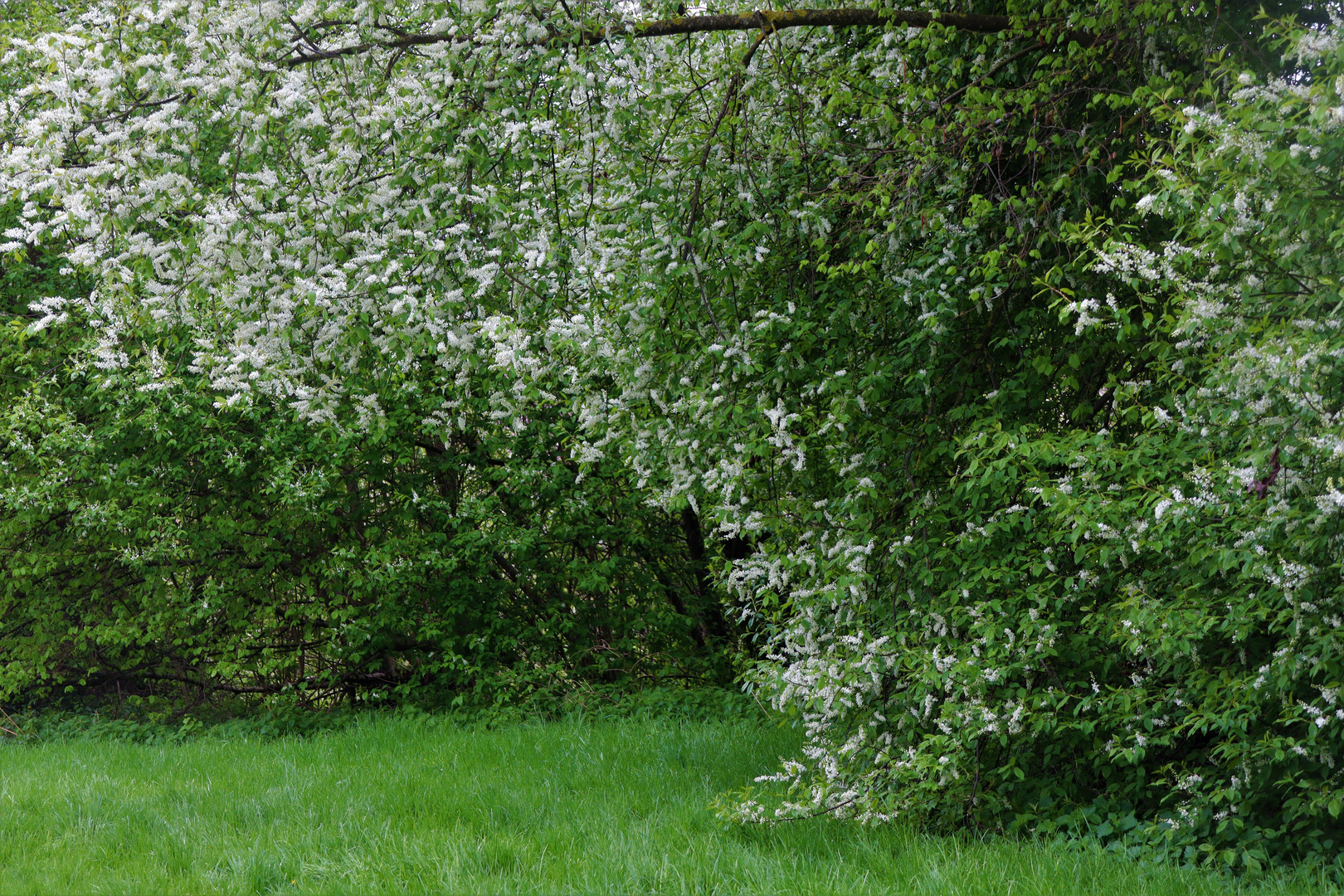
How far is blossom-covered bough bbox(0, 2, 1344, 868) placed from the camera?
376cm

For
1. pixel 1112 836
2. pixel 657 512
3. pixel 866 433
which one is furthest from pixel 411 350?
pixel 657 512

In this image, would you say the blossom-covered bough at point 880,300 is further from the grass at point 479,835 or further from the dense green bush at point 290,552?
the dense green bush at point 290,552

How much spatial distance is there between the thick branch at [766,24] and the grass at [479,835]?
135 inches

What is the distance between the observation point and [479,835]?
4539 mm

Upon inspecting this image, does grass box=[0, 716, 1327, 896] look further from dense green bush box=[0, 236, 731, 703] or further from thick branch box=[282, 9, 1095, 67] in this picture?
thick branch box=[282, 9, 1095, 67]

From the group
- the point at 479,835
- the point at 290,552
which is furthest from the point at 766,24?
the point at 290,552

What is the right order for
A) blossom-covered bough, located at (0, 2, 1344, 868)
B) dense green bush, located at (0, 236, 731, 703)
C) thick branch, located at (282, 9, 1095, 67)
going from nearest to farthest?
blossom-covered bough, located at (0, 2, 1344, 868) → thick branch, located at (282, 9, 1095, 67) → dense green bush, located at (0, 236, 731, 703)

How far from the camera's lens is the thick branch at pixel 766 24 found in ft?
15.2

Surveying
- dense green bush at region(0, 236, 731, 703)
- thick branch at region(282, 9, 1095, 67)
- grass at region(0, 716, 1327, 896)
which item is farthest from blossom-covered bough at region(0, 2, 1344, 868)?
dense green bush at region(0, 236, 731, 703)

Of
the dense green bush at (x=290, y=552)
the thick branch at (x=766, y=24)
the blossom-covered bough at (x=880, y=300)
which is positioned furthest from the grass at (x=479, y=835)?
the thick branch at (x=766, y=24)

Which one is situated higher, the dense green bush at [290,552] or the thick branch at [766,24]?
the thick branch at [766,24]

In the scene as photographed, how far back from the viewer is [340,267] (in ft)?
15.1

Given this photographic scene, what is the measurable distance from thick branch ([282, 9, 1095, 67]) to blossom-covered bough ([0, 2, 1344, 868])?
0.02m

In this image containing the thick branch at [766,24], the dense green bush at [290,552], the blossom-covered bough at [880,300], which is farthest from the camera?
the dense green bush at [290,552]
